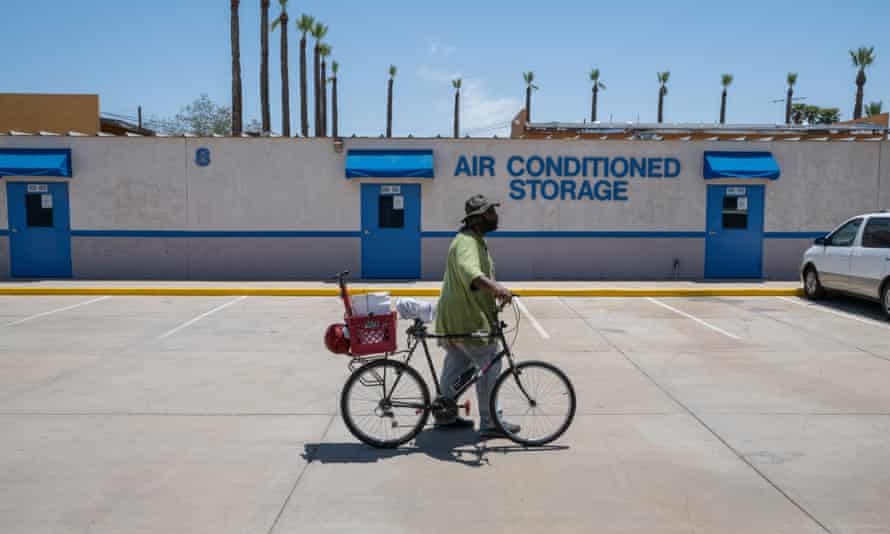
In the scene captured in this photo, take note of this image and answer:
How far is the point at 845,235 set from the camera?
13055 millimetres

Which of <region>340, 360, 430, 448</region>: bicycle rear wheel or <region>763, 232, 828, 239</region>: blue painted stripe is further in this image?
<region>763, 232, 828, 239</region>: blue painted stripe

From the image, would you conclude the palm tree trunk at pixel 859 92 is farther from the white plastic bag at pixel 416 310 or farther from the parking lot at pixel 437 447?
the white plastic bag at pixel 416 310

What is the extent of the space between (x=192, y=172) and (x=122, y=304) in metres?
4.51

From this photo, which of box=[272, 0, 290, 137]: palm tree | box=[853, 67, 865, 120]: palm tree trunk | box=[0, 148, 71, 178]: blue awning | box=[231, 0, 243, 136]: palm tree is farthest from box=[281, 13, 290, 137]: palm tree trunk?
box=[853, 67, 865, 120]: palm tree trunk

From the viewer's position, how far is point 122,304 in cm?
1364

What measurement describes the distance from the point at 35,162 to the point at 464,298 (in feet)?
49.2

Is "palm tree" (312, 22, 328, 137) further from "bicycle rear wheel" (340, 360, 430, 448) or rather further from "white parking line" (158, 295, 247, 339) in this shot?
"bicycle rear wheel" (340, 360, 430, 448)

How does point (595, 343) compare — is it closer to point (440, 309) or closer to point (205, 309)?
point (440, 309)

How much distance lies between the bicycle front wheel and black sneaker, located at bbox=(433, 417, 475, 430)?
43 centimetres

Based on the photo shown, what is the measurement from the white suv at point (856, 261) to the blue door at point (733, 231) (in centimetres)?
330

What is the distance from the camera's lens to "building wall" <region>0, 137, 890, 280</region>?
17.0m

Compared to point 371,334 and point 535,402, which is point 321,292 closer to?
point 371,334

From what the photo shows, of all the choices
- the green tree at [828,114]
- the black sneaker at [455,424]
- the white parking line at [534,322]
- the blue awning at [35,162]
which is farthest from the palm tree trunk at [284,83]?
the green tree at [828,114]

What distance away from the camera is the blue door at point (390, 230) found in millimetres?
17000
